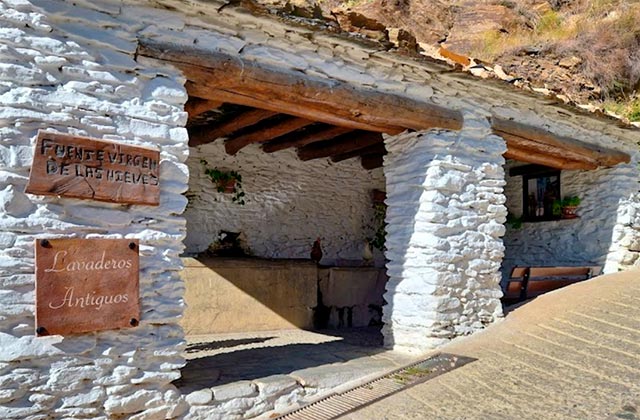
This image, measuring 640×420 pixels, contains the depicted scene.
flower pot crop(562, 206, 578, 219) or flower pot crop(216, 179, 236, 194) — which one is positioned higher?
flower pot crop(216, 179, 236, 194)

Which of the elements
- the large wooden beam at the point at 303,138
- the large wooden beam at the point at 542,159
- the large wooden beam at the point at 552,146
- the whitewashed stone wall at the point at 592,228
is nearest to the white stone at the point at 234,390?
the large wooden beam at the point at 303,138

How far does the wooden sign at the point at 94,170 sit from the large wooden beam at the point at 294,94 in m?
0.72

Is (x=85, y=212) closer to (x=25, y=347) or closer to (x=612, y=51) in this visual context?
(x=25, y=347)

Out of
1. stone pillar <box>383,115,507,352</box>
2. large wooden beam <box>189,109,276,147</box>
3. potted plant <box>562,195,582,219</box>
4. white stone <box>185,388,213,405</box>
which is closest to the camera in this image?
white stone <box>185,388,213,405</box>

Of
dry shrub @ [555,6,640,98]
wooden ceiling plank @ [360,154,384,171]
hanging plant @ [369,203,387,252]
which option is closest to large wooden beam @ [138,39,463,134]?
wooden ceiling plank @ [360,154,384,171]

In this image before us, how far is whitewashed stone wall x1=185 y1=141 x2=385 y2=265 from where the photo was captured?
672 cm

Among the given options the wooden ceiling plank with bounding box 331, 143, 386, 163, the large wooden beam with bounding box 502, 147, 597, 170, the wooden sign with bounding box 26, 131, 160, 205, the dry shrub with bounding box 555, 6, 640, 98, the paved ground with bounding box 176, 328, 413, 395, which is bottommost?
the paved ground with bounding box 176, 328, 413, 395

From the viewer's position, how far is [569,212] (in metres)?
7.48

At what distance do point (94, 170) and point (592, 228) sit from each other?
6.83 m

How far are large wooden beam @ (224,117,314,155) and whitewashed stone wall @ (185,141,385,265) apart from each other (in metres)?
0.30

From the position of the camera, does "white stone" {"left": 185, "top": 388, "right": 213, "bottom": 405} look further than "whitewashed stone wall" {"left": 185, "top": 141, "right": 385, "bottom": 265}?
No

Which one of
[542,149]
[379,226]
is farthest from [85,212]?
[379,226]

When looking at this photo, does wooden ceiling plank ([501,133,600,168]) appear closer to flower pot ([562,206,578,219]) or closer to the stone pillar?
the stone pillar

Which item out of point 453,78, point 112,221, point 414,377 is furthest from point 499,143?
point 112,221
